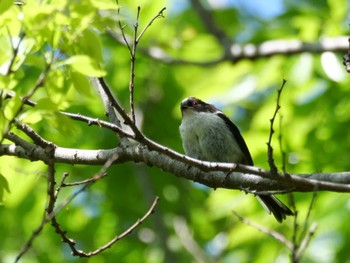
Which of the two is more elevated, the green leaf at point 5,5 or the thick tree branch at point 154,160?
the green leaf at point 5,5

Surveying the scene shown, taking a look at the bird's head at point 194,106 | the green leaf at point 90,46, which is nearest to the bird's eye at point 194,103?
the bird's head at point 194,106

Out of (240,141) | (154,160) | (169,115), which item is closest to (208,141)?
(240,141)

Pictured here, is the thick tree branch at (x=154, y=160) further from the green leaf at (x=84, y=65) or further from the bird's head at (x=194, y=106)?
the bird's head at (x=194, y=106)

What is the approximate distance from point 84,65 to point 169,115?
6.19m

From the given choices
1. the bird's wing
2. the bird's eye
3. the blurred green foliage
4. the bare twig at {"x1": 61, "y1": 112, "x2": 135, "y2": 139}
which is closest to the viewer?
the blurred green foliage

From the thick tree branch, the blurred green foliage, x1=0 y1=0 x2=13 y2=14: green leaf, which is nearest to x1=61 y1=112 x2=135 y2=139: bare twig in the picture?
the thick tree branch

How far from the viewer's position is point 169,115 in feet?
30.3

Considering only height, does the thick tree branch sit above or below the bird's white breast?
above

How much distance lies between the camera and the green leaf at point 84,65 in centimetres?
301

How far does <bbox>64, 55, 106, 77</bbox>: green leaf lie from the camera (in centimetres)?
301

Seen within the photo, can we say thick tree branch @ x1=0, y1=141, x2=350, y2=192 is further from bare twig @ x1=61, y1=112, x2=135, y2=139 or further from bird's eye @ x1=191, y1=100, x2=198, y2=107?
bird's eye @ x1=191, y1=100, x2=198, y2=107

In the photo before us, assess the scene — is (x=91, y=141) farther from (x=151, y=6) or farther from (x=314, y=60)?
(x=314, y=60)

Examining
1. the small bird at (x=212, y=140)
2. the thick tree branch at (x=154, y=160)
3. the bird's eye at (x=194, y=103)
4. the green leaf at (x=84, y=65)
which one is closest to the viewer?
the green leaf at (x=84, y=65)

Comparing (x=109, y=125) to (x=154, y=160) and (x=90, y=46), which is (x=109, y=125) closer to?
(x=154, y=160)
